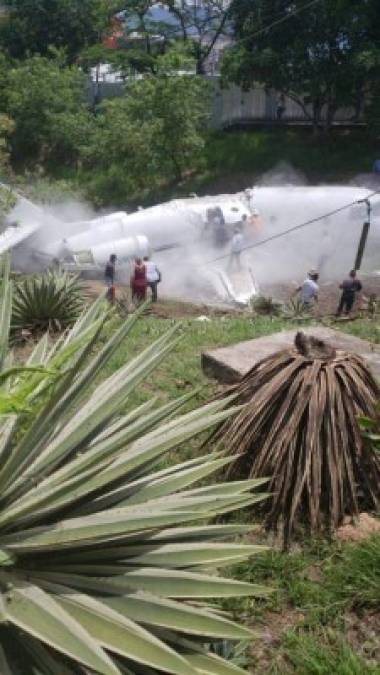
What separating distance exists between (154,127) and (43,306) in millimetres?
19039

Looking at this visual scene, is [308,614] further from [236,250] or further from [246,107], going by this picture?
[246,107]

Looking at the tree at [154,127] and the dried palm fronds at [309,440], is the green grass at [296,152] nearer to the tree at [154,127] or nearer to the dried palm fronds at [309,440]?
the tree at [154,127]

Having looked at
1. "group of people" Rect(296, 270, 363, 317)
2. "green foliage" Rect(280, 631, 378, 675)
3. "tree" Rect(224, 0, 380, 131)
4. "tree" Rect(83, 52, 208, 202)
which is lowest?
"group of people" Rect(296, 270, 363, 317)

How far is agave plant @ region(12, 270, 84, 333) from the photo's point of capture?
925 centimetres

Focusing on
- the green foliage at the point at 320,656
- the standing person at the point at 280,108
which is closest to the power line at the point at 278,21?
the standing person at the point at 280,108

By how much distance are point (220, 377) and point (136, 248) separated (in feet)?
48.2

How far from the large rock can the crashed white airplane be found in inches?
494

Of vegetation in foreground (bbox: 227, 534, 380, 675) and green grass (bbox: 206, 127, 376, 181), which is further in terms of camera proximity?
green grass (bbox: 206, 127, 376, 181)

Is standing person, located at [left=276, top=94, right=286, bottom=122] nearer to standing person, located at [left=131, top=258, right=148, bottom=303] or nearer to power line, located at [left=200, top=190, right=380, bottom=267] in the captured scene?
power line, located at [left=200, top=190, right=380, bottom=267]

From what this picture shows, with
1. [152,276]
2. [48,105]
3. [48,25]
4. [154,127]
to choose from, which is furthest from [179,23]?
[152,276]

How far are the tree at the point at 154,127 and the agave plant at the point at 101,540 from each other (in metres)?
25.0

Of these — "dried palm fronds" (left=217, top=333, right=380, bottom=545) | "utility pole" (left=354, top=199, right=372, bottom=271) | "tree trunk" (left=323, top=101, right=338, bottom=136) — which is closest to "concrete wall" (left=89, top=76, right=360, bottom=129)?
"tree trunk" (left=323, top=101, right=338, bottom=136)

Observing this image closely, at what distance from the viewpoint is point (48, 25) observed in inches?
1561

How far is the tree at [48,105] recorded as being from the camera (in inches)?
1267
